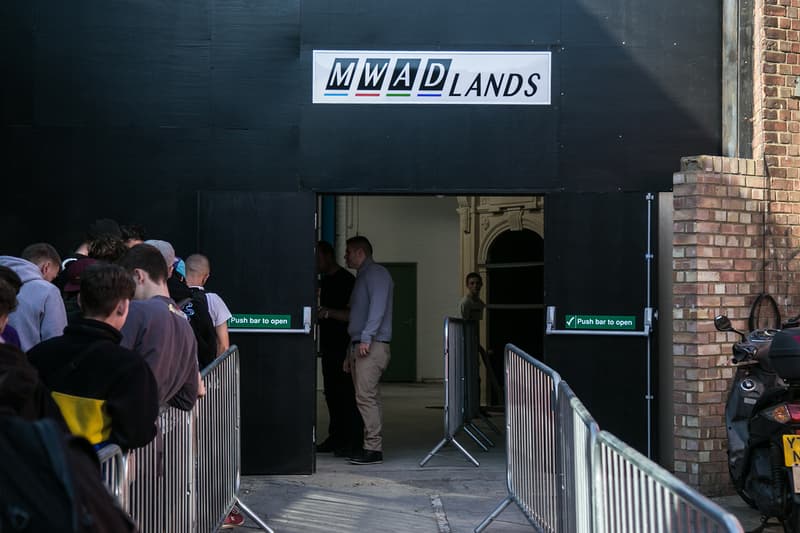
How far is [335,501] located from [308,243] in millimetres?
2193

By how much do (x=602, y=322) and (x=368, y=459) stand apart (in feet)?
7.90

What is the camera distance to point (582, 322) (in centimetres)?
911

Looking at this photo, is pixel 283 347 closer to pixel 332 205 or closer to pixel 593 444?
pixel 593 444

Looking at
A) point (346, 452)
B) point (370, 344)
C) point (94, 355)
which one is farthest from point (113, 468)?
point (346, 452)

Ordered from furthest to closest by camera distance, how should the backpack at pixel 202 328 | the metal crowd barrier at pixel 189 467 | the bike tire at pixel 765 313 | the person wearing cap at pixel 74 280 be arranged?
the bike tire at pixel 765 313, the backpack at pixel 202 328, the person wearing cap at pixel 74 280, the metal crowd barrier at pixel 189 467

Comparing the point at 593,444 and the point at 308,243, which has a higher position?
the point at 308,243


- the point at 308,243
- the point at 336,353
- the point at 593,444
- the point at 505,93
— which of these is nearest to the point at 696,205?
the point at 505,93

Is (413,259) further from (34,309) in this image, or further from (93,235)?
(34,309)

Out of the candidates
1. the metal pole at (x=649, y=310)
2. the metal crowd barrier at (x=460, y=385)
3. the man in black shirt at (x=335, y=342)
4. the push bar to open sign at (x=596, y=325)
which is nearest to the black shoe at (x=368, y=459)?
the metal crowd barrier at (x=460, y=385)

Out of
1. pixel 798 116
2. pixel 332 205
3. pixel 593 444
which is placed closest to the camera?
pixel 593 444

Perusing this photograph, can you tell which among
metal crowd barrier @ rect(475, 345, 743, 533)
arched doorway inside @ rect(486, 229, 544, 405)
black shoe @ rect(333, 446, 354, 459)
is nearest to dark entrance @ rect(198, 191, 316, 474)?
black shoe @ rect(333, 446, 354, 459)

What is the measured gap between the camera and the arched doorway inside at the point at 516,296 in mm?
15031

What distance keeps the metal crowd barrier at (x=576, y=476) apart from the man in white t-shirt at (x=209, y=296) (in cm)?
215

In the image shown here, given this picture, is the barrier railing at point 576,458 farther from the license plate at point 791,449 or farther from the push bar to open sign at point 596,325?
the push bar to open sign at point 596,325
